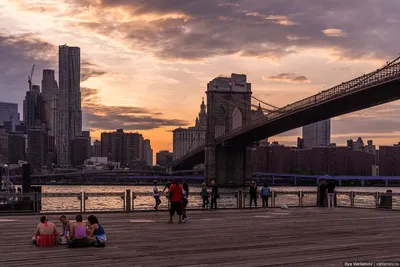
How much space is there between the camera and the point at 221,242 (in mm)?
15633

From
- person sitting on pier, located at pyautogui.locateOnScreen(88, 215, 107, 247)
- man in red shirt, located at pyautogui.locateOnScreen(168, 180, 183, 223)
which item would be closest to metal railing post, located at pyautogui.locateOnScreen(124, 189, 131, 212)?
man in red shirt, located at pyautogui.locateOnScreen(168, 180, 183, 223)

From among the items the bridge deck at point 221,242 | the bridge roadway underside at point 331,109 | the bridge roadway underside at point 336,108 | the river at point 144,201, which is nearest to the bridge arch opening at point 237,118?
the bridge roadway underside at point 331,109

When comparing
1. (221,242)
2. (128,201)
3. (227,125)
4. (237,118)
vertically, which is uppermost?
(237,118)

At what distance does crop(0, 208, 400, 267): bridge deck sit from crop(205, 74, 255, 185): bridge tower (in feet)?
294

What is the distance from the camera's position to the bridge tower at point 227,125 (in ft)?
375

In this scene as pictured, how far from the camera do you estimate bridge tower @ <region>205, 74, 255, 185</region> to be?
114 metres

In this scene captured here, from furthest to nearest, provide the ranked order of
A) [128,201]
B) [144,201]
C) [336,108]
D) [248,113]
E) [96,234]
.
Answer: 1. [248,113]
2. [336,108]
3. [144,201]
4. [128,201]
5. [96,234]

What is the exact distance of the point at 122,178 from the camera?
178m

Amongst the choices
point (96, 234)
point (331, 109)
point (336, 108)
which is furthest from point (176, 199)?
point (331, 109)

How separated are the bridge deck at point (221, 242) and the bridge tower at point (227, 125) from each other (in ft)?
294

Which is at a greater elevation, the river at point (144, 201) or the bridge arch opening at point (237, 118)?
the bridge arch opening at point (237, 118)

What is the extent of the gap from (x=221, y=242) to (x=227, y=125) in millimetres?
113341

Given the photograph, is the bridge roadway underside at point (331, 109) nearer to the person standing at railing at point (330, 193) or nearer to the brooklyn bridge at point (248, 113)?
the brooklyn bridge at point (248, 113)

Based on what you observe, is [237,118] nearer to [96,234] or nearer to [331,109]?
[331,109]
